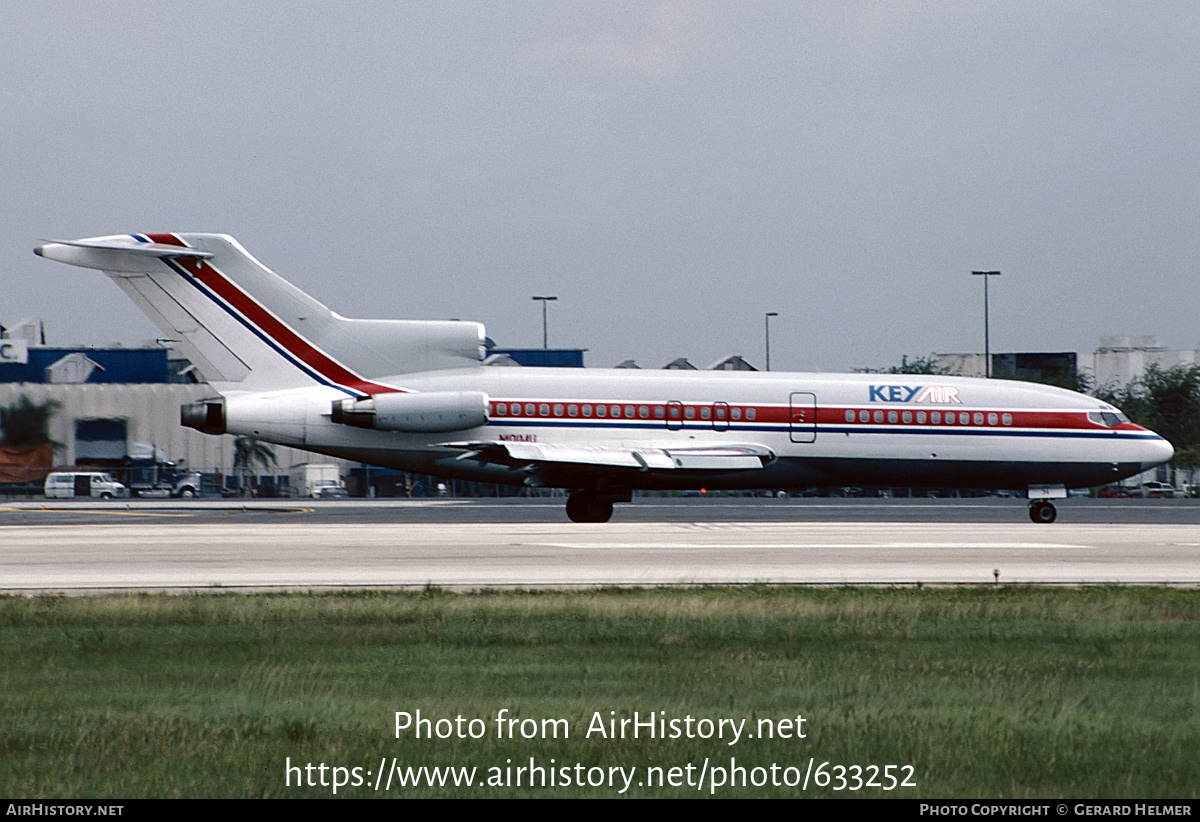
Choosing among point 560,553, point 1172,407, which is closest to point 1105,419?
point 560,553

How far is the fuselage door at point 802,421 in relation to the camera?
33.6 meters

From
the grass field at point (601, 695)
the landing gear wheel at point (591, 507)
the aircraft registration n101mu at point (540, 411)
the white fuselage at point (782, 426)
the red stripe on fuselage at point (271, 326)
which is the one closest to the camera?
the grass field at point (601, 695)

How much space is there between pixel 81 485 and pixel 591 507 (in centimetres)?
3849

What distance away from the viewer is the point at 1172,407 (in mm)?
85562

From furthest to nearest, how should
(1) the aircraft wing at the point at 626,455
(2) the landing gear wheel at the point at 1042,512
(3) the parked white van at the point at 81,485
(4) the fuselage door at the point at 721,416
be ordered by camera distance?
(3) the parked white van at the point at 81,485, (2) the landing gear wheel at the point at 1042,512, (4) the fuselage door at the point at 721,416, (1) the aircraft wing at the point at 626,455

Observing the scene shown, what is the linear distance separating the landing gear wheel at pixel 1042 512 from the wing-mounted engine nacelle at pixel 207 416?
20036mm

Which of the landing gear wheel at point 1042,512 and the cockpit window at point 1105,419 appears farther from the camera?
the cockpit window at point 1105,419

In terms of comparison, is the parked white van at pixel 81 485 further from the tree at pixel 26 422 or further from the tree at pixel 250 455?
the tree at pixel 250 455

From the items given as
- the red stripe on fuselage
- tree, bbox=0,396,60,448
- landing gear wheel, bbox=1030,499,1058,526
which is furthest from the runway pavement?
tree, bbox=0,396,60,448

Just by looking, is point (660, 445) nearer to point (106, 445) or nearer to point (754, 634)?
point (754, 634)

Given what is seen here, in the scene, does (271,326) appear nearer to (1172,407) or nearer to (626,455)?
(626,455)

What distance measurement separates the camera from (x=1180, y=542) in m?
23.8

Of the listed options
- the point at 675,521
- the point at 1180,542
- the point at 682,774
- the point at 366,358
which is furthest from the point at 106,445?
the point at 682,774

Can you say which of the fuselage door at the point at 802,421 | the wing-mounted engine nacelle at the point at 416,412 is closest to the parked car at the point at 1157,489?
the fuselage door at the point at 802,421
